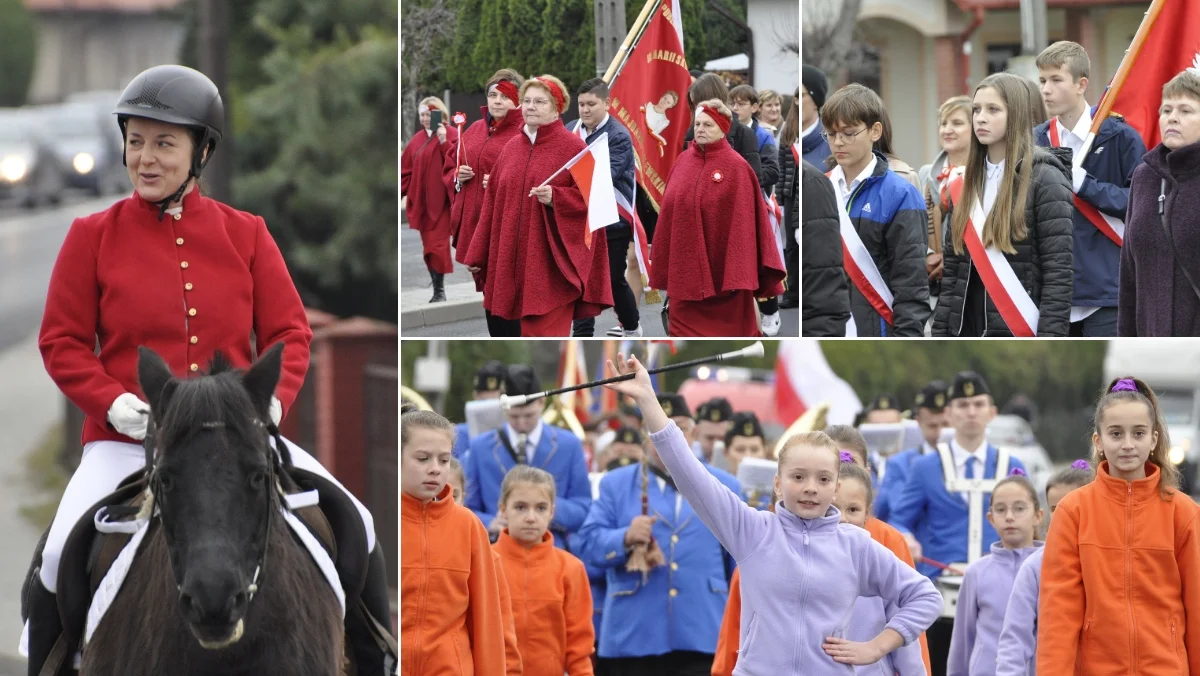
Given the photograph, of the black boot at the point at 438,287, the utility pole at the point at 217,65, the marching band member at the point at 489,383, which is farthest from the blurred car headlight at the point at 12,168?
the black boot at the point at 438,287

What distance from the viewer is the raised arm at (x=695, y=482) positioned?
18.3ft

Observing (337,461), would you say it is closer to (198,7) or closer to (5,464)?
(198,7)

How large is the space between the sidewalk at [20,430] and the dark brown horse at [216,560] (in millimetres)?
10176

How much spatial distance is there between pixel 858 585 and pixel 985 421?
421 centimetres

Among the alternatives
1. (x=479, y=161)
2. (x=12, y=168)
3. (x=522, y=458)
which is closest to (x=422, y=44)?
(x=479, y=161)

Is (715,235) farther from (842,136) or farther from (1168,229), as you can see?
(1168,229)

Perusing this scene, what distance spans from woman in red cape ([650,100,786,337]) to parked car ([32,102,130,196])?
21.2 ft

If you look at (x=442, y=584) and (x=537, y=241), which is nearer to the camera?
(x=442, y=584)

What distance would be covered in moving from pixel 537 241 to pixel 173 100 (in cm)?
247

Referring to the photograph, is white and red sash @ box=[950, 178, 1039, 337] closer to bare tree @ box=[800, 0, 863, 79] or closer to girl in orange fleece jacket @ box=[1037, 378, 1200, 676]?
bare tree @ box=[800, 0, 863, 79]

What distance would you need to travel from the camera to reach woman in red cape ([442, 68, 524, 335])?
8.04 m

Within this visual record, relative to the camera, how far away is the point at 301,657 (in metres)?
5.19

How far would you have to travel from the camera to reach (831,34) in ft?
25.9

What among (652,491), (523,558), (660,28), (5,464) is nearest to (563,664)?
(523,558)
